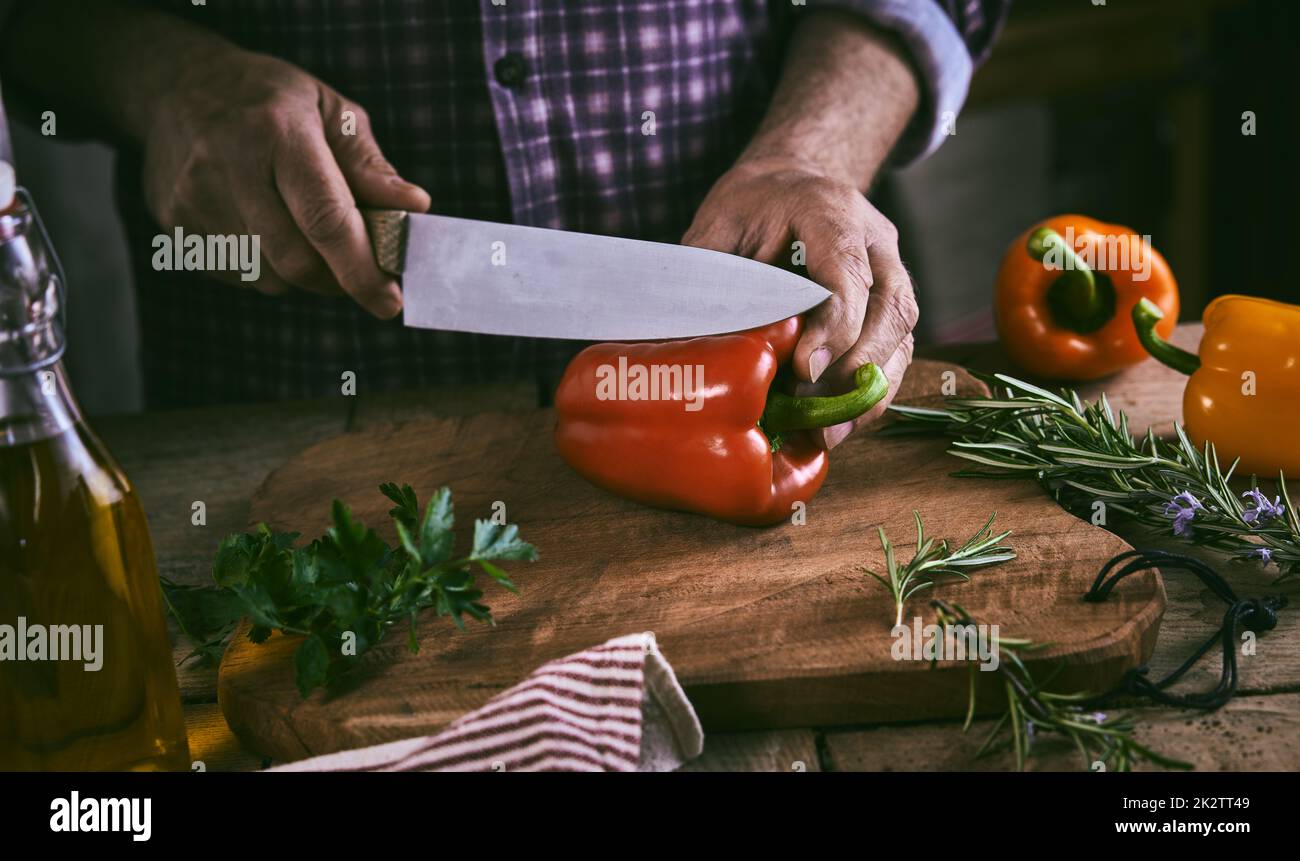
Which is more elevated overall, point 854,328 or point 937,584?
point 854,328

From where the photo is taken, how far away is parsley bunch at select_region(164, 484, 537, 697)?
942mm

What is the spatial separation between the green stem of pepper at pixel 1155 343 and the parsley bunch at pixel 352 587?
0.88 metres

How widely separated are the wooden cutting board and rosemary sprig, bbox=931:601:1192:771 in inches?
0.9

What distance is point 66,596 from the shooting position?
855 mm

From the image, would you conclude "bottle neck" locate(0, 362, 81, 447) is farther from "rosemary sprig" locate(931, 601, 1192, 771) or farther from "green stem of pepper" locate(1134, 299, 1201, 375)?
"green stem of pepper" locate(1134, 299, 1201, 375)

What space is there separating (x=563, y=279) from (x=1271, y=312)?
2.66ft

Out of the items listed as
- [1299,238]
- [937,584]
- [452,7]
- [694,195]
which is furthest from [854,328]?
[1299,238]

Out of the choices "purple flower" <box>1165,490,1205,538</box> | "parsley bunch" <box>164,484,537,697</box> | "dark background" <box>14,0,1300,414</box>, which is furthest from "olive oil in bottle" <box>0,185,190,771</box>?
"dark background" <box>14,0,1300,414</box>

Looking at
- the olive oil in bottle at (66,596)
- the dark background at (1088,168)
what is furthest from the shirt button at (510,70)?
the dark background at (1088,168)

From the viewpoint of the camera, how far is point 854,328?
4.06ft

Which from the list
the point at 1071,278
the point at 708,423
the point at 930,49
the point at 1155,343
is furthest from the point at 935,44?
the point at 708,423

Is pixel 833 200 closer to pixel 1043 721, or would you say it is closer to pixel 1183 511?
pixel 1183 511

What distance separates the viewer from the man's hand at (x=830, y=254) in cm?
124
